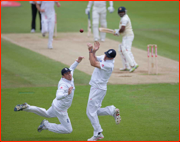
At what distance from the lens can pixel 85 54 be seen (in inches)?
711

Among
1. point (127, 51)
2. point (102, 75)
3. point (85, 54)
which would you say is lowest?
point (85, 54)

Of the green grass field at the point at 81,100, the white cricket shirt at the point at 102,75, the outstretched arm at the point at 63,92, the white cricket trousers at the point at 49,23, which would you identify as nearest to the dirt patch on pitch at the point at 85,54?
the green grass field at the point at 81,100

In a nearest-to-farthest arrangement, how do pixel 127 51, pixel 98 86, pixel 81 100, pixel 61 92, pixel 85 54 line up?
1. pixel 61 92
2. pixel 98 86
3. pixel 81 100
4. pixel 127 51
5. pixel 85 54

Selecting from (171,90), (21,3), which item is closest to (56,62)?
(171,90)

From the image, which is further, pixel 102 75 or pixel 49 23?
pixel 49 23

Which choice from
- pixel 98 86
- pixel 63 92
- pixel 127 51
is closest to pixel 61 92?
pixel 63 92

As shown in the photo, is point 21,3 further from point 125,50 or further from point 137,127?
point 137,127

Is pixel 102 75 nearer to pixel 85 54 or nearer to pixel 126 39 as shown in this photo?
pixel 126 39

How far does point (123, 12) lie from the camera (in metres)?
14.7

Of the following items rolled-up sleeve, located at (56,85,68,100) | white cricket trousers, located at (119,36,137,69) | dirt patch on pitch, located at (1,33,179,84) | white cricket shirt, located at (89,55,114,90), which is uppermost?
white cricket shirt, located at (89,55,114,90)

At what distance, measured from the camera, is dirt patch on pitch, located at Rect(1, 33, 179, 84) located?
14047 mm

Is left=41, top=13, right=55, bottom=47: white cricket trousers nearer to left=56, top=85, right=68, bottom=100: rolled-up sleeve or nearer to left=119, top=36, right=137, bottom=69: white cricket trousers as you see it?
left=119, top=36, right=137, bottom=69: white cricket trousers

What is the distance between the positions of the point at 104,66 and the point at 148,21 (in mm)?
20395

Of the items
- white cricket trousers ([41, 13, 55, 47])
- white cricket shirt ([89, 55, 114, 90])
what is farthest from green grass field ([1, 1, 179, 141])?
white cricket trousers ([41, 13, 55, 47])
